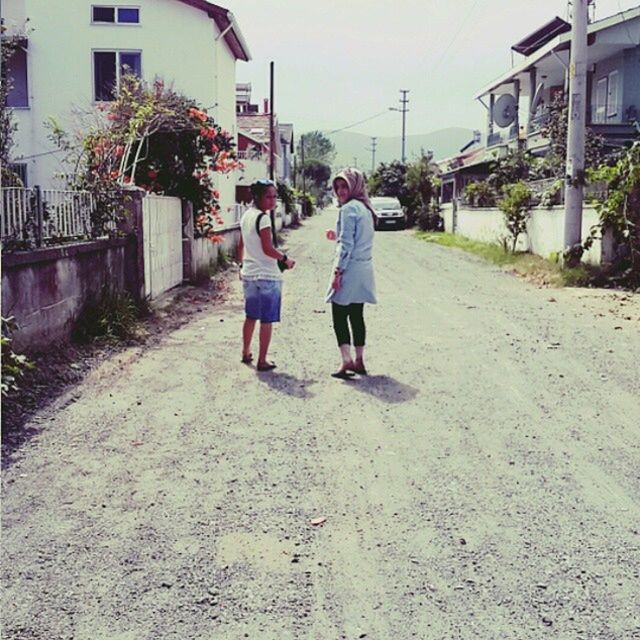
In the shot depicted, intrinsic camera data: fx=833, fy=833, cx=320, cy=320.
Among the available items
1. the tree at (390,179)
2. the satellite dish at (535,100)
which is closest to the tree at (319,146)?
the tree at (390,179)

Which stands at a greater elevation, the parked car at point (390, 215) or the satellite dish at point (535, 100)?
the satellite dish at point (535, 100)

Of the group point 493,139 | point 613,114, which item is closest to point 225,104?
Answer: point 613,114

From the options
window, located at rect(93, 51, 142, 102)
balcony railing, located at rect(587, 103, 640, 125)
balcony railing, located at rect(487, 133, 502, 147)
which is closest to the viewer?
window, located at rect(93, 51, 142, 102)

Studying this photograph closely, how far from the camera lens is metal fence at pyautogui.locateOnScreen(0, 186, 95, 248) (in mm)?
7203

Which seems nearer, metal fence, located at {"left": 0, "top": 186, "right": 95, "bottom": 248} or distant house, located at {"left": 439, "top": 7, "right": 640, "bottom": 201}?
metal fence, located at {"left": 0, "top": 186, "right": 95, "bottom": 248}

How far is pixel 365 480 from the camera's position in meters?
4.73

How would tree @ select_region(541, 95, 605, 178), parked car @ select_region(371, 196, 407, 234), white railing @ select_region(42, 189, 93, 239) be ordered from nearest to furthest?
1. white railing @ select_region(42, 189, 93, 239)
2. tree @ select_region(541, 95, 605, 178)
3. parked car @ select_region(371, 196, 407, 234)

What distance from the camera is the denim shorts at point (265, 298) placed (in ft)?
24.5

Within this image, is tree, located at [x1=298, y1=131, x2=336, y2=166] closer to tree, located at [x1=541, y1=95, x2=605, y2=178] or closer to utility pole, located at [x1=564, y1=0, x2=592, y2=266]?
tree, located at [x1=541, y1=95, x2=605, y2=178]

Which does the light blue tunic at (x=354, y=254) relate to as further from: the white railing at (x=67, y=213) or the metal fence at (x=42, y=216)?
the white railing at (x=67, y=213)

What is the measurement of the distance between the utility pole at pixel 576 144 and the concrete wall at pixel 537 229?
0.30 m

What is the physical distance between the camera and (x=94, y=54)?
79.1ft

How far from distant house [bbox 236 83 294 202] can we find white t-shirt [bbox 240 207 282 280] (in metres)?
20.0

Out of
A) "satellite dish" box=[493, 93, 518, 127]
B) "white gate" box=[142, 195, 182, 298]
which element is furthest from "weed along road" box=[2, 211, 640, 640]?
"satellite dish" box=[493, 93, 518, 127]
